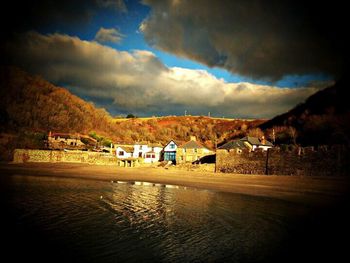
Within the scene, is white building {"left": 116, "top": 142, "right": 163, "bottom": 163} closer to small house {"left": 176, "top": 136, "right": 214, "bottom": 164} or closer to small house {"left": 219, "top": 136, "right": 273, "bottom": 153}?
small house {"left": 176, "top": 136, "right": 214, "bottom": 164}

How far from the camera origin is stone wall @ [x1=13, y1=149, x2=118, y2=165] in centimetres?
4916

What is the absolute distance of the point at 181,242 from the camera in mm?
9414

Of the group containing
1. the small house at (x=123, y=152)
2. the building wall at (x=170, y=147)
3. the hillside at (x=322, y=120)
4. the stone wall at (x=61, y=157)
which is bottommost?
the stone wall at (x=61, y=157)

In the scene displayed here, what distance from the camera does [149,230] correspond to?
424 inches

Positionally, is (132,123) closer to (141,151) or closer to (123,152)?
(141,151)

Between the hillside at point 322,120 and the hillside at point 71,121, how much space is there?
19.2 meters

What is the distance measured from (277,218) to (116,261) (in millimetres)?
9276

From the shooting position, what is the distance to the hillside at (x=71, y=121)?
7519 cm

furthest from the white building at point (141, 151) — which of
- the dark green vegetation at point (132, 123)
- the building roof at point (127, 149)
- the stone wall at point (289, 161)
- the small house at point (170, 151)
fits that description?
the stone wall at point (289, 161)

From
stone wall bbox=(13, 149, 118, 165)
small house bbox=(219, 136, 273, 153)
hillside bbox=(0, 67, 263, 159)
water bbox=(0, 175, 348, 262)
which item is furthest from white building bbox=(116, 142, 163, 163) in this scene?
water bbox=(0, 175, 348, 262)

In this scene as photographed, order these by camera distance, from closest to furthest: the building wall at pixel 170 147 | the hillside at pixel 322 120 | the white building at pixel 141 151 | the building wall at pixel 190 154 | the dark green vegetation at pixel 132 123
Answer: the hillside at pixel 322 120 < the building wall at pixel 190 154 < the dark green vegetation at pixel 132 123 < the building wall at pixel 170 147 < the white building at pixel 141 151

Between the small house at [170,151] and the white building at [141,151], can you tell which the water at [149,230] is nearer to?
the small house at [170,151]

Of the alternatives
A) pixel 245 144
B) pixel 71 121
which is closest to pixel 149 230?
pixel 245 144

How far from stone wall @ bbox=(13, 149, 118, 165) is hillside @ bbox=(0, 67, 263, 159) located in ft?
30.1
